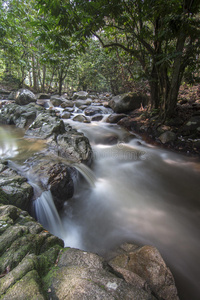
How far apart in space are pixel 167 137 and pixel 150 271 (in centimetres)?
553

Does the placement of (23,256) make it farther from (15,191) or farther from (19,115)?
(19,115)

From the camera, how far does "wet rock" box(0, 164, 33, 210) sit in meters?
2.51

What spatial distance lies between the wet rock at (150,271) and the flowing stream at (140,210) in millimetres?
528

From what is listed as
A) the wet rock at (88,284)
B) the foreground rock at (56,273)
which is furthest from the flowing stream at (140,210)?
the wet rock at (88,284)

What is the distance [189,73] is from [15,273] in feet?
26.3

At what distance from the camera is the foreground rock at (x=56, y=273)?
1.07 m

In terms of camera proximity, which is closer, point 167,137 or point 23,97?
point 167,137

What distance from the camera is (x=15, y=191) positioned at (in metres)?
2.63

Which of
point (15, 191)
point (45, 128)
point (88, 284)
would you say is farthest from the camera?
point (45, 128)

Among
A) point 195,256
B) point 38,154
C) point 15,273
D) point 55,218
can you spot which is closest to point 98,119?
point 38,154

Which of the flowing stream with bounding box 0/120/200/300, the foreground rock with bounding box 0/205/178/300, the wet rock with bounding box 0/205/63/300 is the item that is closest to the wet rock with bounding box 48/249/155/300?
the foreground rock with bounding box 0/205/178/300

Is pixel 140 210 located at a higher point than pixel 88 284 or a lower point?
lower

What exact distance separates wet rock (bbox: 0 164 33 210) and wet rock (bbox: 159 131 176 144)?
5601 millimetres

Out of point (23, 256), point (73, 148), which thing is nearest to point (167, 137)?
point (73, 148)
